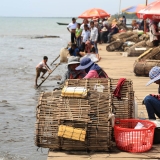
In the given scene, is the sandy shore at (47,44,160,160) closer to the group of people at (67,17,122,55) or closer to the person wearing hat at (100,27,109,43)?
the group of people at (67,17,122,55)

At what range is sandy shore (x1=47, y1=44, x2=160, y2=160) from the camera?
557cm

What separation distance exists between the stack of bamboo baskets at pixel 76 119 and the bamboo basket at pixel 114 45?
15594 mm

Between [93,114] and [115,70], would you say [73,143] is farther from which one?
[115,70]

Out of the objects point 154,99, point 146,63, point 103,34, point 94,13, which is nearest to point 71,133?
point 154,99

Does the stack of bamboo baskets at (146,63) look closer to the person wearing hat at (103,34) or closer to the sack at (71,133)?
the sack at (71,133)

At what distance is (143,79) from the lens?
11945mm

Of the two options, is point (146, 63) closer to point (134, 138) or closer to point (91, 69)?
point (91, 69)

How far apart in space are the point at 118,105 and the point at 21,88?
956cm

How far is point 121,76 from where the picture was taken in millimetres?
12609

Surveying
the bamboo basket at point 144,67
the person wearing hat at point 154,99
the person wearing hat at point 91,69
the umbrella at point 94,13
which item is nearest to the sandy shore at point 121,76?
the bamboo basket at point 144,67

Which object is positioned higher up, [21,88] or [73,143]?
[73,143]

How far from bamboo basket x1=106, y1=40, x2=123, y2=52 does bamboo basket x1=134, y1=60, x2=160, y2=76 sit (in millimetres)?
8797

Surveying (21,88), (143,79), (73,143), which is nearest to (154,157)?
(73,143)

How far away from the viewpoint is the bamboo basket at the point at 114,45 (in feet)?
70.0
